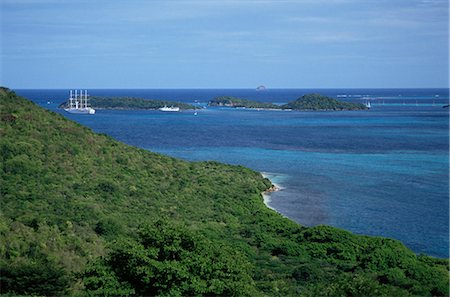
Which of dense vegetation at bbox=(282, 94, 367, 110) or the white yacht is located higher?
dense vegetation at bbox=(282, 94, 367, 110)

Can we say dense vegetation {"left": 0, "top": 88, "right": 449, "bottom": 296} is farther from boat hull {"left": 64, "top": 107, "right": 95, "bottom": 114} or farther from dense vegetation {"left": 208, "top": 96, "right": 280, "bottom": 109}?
dense vegetation {"left": 208, "top": 96, "right": 280, "bottom": 109}

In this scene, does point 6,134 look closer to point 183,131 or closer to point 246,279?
point 246,279

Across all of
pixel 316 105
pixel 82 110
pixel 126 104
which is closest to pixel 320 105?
pixel 316 105

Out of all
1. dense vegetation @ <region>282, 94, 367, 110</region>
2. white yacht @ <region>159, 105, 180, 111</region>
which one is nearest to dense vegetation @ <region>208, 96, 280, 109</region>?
dense vegetation @ <region>282, 94, 367, 110</region>

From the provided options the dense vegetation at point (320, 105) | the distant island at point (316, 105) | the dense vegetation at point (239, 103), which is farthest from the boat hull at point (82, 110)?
the dense vegetation at point (320, 105)

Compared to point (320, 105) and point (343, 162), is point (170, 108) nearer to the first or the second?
point (320, 105)

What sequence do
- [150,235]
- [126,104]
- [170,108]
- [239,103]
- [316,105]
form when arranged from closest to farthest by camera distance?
[150,235] → [170,108] → [126,104] → [316,105] → [239,103]

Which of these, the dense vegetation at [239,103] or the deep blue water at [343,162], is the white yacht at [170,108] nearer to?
the dense vegetation at [239,103]
